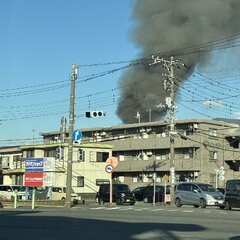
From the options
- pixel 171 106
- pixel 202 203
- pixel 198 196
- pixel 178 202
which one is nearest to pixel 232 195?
pixel 202 203

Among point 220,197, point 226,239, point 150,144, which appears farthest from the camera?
point 150,144

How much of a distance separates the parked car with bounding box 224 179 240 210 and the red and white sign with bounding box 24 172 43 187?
1272cm

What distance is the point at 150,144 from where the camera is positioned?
66.2 meters

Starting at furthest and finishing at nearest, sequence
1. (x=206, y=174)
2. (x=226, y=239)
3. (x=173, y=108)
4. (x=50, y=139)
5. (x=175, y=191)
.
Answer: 1. (x=50, y=139)
2. (x=206, y=174)
3. (x=173, y=108)
4. (x=175, y=191)
5. (x=226, y=239)

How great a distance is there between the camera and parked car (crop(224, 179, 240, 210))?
1137 inches

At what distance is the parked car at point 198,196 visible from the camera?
3228 cm

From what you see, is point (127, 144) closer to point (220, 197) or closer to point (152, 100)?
point (152, 100)

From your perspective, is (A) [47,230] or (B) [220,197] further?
(B) [220,197]

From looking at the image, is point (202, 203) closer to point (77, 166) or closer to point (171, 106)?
point (171, 106)

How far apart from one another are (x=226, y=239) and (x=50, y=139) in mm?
69671

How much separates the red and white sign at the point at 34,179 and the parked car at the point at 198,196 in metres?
9.37

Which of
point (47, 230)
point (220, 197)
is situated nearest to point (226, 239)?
point (47, 230)

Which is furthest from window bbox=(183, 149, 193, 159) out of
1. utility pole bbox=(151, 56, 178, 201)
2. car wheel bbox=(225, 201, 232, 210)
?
car wheel bbox=(225, 201, 232, 210)

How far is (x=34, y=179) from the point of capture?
117 ft
